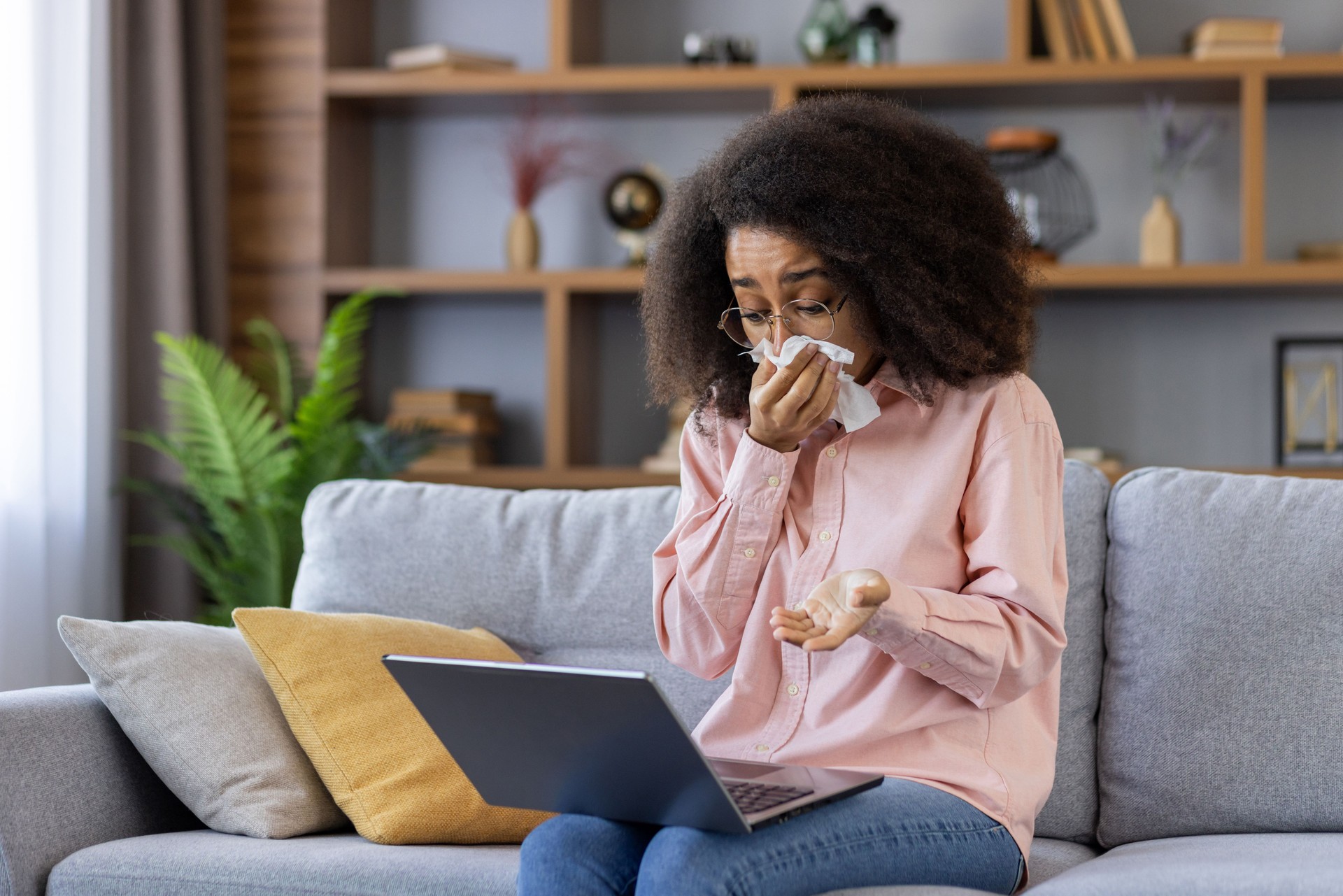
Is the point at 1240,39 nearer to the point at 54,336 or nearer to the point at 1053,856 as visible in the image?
the point at 1053,856

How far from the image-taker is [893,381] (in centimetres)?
145

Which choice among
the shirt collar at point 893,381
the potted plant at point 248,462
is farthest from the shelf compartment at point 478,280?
the shirt collar at point 893,381

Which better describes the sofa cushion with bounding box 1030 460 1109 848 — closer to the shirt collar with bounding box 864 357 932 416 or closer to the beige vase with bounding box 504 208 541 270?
the shirt collar with bounding box 864 357 932 416

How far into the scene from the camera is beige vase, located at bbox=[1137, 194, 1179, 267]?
3.13 meters

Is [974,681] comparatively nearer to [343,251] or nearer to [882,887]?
[882,887]

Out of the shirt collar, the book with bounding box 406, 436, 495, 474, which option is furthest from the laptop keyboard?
the book with bounding box 406, 436, 495, 474

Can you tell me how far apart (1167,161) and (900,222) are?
2.17m

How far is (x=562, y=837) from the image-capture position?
1.23m

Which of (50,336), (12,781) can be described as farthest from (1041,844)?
(50,336)

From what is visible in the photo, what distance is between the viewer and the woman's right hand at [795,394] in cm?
138

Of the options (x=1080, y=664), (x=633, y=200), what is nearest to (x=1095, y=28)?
(x=633, y=200)

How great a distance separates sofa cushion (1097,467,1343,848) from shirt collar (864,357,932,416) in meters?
0.48

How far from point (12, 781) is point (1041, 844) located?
119 centimetres

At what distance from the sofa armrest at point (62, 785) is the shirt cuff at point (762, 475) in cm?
81
